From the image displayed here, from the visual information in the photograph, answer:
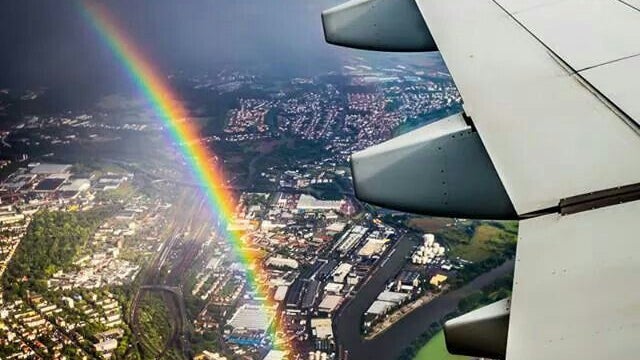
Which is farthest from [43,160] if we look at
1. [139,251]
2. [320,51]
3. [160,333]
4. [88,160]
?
[320,51]

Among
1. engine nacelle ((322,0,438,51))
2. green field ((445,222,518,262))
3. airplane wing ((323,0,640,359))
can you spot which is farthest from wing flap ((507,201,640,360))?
green field ((445,222,518,262))

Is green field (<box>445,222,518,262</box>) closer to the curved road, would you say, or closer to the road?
the curved road

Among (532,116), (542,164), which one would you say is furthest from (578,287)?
(532,116)

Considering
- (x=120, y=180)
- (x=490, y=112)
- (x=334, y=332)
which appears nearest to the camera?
(x=490, y=112)

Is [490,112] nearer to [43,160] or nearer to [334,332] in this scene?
[334,332]

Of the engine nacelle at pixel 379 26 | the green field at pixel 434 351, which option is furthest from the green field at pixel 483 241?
the engine nacelle at pixel 379 26

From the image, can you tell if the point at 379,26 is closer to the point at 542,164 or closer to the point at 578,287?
the point at 542,164
